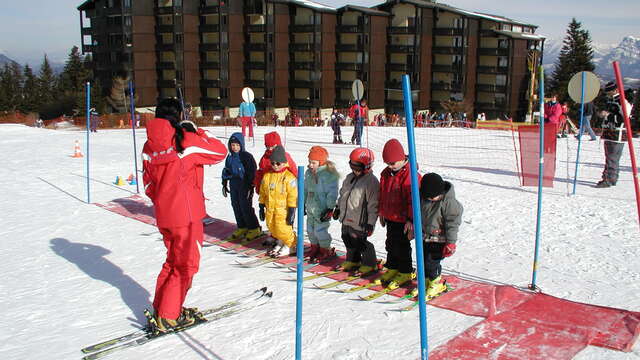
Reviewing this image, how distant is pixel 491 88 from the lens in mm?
59656

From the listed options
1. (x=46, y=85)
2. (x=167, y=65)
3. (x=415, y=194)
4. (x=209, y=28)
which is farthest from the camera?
(x=46, y=85)

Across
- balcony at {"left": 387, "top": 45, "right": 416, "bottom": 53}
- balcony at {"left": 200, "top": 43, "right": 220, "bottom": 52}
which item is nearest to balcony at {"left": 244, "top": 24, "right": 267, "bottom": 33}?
balcony at {"left": 200, "top": 43, "right": 220, "bottom": 52}

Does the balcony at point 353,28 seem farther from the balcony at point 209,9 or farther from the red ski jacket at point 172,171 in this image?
the red ski jacket at point 172,171

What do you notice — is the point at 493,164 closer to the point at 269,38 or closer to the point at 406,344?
the point at 406,344

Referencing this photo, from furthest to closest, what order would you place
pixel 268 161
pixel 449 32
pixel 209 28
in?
pixel 449 32 → pixel 209 28 → pixel 268 161

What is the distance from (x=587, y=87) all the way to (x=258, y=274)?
806 centimetres

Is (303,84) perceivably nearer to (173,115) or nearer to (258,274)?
(258,274)

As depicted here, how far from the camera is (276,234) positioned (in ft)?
22.8

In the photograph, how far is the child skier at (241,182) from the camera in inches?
304

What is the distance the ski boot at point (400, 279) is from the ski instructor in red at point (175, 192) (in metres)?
2.25

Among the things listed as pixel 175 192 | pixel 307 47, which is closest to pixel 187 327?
pixel 175 192

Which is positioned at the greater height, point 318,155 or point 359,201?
point 318,155

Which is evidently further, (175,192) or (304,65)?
(304,65)

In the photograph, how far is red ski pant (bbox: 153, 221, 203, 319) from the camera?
467cm
